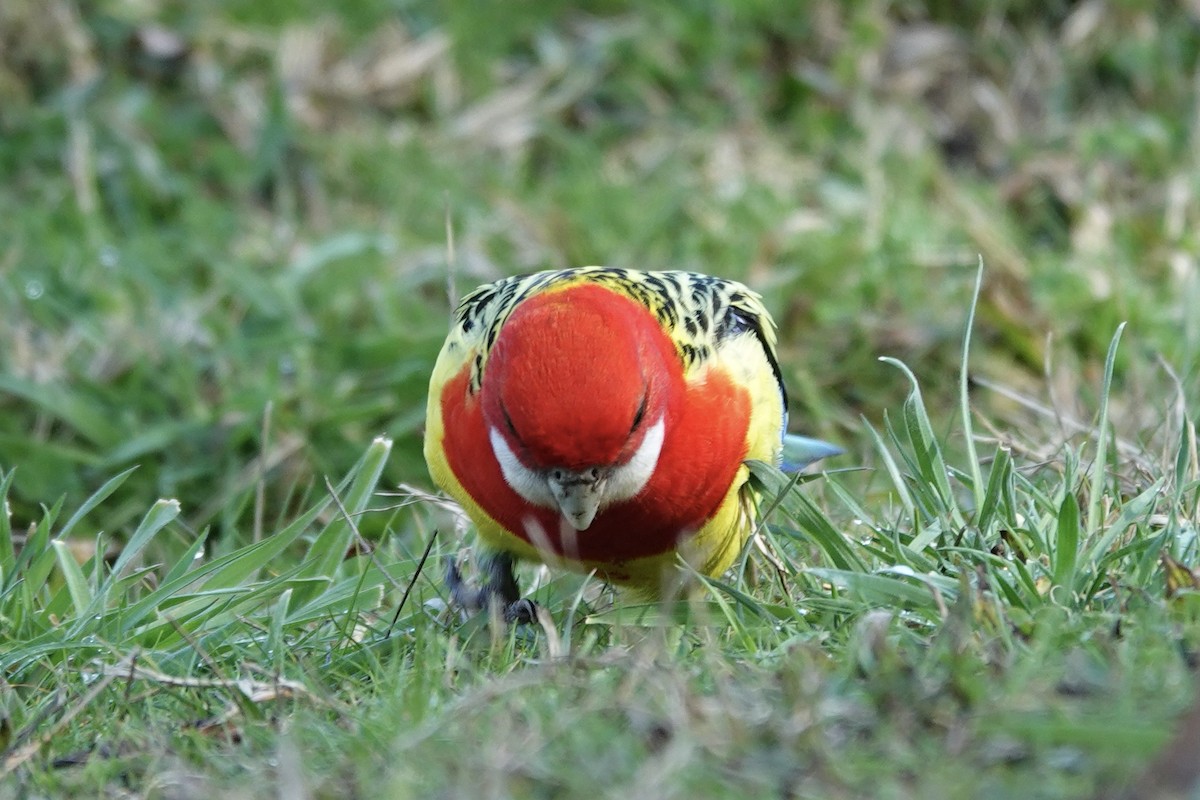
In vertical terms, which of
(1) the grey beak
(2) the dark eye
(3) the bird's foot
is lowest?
(3) the bird's foot

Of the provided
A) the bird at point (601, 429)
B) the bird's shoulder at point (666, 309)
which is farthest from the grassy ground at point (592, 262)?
the bird's shoulder at point (666, 309)

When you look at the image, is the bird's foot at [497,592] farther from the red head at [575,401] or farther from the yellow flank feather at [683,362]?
the red head at [575,401]

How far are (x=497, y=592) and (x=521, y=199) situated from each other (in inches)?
123

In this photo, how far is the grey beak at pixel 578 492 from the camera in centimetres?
262

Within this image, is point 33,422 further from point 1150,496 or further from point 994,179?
point 994,179

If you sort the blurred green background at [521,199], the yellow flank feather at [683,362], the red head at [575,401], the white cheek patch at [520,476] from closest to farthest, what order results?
the red head at [575,401], the white cheek patch at [520,476], the yellow flank feather at [683,362], the blurred green background at [521,199]

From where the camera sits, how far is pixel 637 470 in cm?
270

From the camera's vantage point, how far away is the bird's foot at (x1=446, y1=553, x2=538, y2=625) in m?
2.80

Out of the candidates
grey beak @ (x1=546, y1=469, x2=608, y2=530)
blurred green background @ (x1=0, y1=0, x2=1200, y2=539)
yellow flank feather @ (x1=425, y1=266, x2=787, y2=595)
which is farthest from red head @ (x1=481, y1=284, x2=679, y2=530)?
blurred green background @ (x1=0, y1=0, x2=1200, y2=539)

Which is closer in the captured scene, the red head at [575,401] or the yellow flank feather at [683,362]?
the red head at [575,401]

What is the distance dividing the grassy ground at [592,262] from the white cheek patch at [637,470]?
0.68 feet

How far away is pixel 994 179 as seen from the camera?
6113 mm

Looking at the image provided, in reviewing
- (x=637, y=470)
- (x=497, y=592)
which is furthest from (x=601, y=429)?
(x=497, y=592)

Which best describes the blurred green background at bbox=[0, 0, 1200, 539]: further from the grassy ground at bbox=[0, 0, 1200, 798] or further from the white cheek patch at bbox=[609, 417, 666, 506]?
the white cheek patch at bbox=[609, 417, 666, 506]
